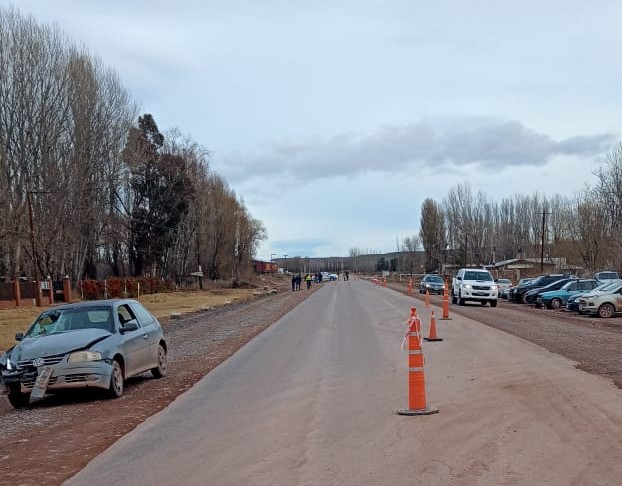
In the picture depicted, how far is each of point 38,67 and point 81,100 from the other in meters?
3.74

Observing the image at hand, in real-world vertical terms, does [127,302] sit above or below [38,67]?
below

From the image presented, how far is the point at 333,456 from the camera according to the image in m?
7.41

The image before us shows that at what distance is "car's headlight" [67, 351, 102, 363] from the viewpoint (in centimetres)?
1129

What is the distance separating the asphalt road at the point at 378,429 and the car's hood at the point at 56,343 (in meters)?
1.69

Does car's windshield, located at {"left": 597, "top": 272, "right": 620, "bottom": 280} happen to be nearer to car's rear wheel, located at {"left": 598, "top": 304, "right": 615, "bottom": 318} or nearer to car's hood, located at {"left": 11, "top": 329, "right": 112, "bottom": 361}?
car's rear wheel, located at {"left": 598, "top": 304, "right": 615, "bottom": 318}

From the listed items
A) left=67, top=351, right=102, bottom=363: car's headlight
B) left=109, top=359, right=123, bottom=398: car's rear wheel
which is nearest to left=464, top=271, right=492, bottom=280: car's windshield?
left=109, top=359, right=123, bottom=398: car's rear wheel

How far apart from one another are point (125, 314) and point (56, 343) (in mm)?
1890

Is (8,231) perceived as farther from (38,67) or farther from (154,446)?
(154,446)

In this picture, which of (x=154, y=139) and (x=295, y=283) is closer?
(x=154, y=139)

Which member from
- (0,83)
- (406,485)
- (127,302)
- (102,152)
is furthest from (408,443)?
(102,152)

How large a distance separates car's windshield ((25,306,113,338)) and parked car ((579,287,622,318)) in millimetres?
22896

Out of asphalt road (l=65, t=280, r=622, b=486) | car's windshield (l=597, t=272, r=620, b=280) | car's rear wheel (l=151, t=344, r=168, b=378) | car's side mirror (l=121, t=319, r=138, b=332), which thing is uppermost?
car's windshield (l=597, t=272, r=620, b=280)

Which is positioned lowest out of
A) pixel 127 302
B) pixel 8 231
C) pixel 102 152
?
pixel 127 302

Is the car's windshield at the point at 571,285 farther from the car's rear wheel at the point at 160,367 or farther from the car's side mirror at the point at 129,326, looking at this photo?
the car's side mirror at the point at 129,326
